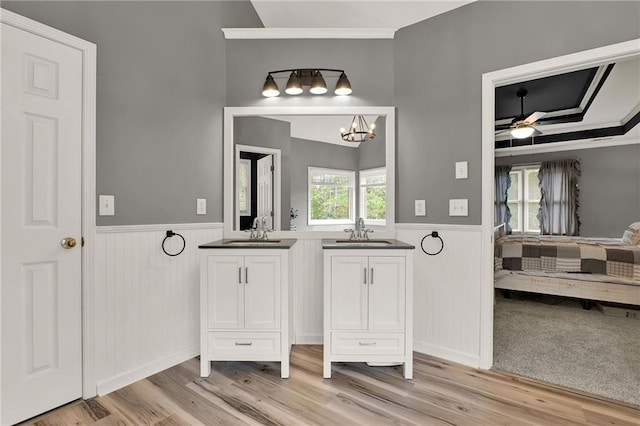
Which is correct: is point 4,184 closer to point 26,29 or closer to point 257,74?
point 26,29

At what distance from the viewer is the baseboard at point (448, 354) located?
7.77 feet

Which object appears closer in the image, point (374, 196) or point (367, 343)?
point (367, 343)

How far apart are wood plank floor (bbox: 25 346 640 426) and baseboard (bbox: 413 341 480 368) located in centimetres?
7

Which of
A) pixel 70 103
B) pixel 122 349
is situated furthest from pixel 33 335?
pixel 70 103

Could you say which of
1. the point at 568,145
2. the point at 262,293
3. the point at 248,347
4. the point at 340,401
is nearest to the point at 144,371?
the point at 248,347

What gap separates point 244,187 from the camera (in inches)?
111

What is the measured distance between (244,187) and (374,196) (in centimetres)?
110

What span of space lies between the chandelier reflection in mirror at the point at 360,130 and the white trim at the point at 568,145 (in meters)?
5.22

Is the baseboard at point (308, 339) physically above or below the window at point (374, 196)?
below

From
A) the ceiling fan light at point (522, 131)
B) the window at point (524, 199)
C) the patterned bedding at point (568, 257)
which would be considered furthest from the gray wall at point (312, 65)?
the window at point (524, 199)

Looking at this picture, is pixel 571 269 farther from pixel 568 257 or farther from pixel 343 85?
pixel 343 85

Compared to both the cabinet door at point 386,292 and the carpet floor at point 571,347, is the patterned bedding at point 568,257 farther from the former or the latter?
the cabinet door at point 386,292

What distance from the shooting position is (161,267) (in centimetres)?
234

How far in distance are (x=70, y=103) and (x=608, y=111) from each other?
21.8 ft
